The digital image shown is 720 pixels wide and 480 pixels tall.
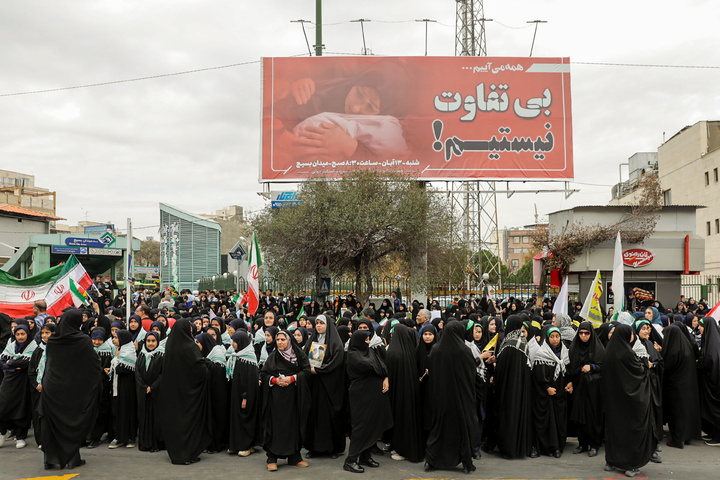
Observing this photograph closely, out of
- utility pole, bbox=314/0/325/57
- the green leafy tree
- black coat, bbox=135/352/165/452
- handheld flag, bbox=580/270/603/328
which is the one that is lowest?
black coat, bbox=135/352/165/452

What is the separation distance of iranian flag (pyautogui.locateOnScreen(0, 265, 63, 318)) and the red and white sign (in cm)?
1532

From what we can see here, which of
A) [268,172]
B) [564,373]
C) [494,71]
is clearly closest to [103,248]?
[268,172]

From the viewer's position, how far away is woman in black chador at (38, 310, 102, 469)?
5.87 metres

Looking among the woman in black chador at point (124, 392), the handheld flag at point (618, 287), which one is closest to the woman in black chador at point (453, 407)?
the woman in black chador at point (124, 392)

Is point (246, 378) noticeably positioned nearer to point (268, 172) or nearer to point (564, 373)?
point (564, 373)

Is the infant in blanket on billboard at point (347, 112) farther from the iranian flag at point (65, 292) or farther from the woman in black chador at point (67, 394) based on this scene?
the woman in black chador at point (67, 394)

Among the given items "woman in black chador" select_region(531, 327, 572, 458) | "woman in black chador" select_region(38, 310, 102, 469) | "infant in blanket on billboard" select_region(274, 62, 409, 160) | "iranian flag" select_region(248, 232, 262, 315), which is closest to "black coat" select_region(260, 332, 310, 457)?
"woman in black chador" select_region(38, 310, 102, 469)

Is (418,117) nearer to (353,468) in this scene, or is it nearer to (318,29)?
(318,29)

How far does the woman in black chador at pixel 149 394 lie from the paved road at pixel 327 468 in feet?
0.46

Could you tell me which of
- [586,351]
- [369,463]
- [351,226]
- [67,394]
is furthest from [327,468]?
[351,226]

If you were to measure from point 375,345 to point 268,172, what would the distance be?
1417cm

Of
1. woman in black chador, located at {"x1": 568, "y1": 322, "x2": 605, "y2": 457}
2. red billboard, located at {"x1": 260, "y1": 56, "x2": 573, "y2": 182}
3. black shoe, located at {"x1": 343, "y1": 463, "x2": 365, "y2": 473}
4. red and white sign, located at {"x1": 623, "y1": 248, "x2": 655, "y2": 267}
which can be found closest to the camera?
black shoe, located at {"x1": 343, "y1": 463, "x2": 365, "y2": 473}

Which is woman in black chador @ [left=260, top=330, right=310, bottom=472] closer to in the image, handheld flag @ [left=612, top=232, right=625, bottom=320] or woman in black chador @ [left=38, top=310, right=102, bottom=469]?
woman in black chador @ [left=38, top=310, right=102, bottom=469]

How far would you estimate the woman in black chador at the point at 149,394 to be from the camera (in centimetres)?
644
